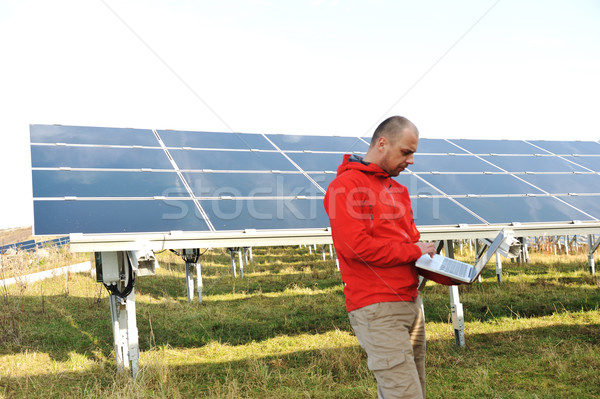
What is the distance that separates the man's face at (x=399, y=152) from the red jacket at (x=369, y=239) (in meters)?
0.06

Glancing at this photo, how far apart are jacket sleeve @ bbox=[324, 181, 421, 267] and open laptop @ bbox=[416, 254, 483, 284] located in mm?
55

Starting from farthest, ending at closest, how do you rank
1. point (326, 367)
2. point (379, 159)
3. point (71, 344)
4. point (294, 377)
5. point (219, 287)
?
1. point (219, 287)
2. point (71, 344)
3. point (326, 367)
4. point (294, 377)
5. point (379, 159)

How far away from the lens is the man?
2.74 m

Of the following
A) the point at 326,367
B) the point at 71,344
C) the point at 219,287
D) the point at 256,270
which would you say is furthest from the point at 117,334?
the point at 256,270

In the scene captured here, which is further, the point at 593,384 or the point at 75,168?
the point at 75,168

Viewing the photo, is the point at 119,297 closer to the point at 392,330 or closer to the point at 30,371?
the point at 30,371

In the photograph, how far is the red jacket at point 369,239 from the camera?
9.00ft

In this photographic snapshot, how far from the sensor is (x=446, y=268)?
285 cm

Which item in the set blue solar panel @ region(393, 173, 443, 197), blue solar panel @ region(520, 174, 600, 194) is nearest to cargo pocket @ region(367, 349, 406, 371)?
blue solar panel @ region(393, 173, 443, 197)

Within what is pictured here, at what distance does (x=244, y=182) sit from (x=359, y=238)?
499 centimetres

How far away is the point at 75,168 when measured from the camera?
6914mm

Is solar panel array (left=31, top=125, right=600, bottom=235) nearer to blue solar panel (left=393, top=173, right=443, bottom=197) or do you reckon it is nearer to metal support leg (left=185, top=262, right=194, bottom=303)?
blue solar panel (left=393, top=173, right=443, bottom=197)

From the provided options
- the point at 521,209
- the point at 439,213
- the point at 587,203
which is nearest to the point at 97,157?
the point at 439,213

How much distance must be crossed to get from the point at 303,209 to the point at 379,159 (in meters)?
3.90
